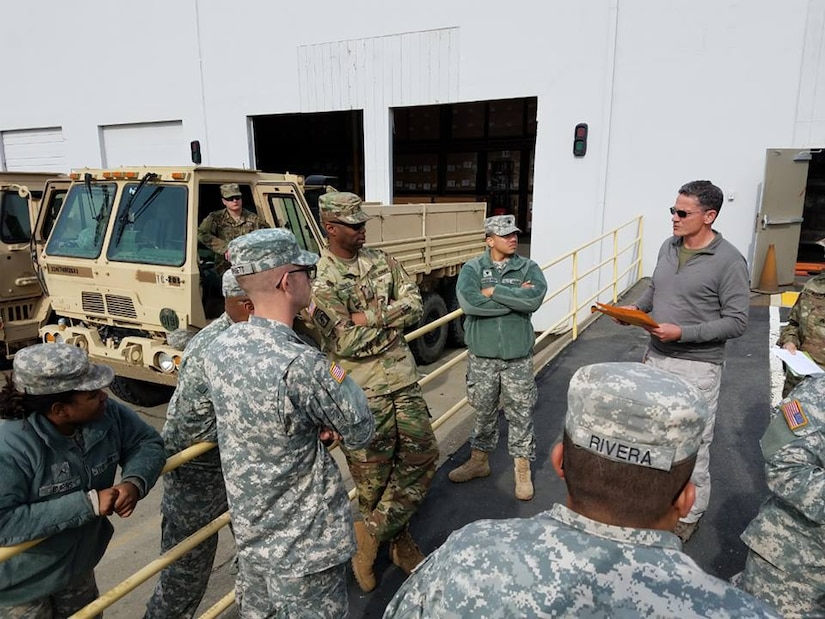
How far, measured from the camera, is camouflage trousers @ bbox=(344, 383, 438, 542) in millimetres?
2703

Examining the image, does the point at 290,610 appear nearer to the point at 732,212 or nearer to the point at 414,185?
the point at 732,212

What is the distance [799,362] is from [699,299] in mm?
488

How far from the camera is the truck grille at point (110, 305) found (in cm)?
470

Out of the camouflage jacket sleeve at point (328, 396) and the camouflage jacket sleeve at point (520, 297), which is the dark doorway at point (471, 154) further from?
the camouflage jacket sleeve at point (328, 396)

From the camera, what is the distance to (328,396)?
1741 mm

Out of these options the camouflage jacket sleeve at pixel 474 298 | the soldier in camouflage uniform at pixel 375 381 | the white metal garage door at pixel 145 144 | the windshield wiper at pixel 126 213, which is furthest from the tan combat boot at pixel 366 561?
the white metal garage door at pixel 145 144

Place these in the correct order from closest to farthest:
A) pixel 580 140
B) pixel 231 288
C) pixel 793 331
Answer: pixel 231 288 < pixel 793 331 < pixel 580 140

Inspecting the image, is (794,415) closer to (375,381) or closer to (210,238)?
(375,381)

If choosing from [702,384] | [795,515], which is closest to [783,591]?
[795,515]

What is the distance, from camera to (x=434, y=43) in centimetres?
900

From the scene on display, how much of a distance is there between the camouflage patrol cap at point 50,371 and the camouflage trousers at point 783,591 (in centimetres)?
217

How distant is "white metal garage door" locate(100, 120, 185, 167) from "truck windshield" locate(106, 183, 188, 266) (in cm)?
732

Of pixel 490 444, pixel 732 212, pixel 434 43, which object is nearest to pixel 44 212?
pixel 490 444

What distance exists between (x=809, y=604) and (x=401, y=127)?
14103 millimetres
